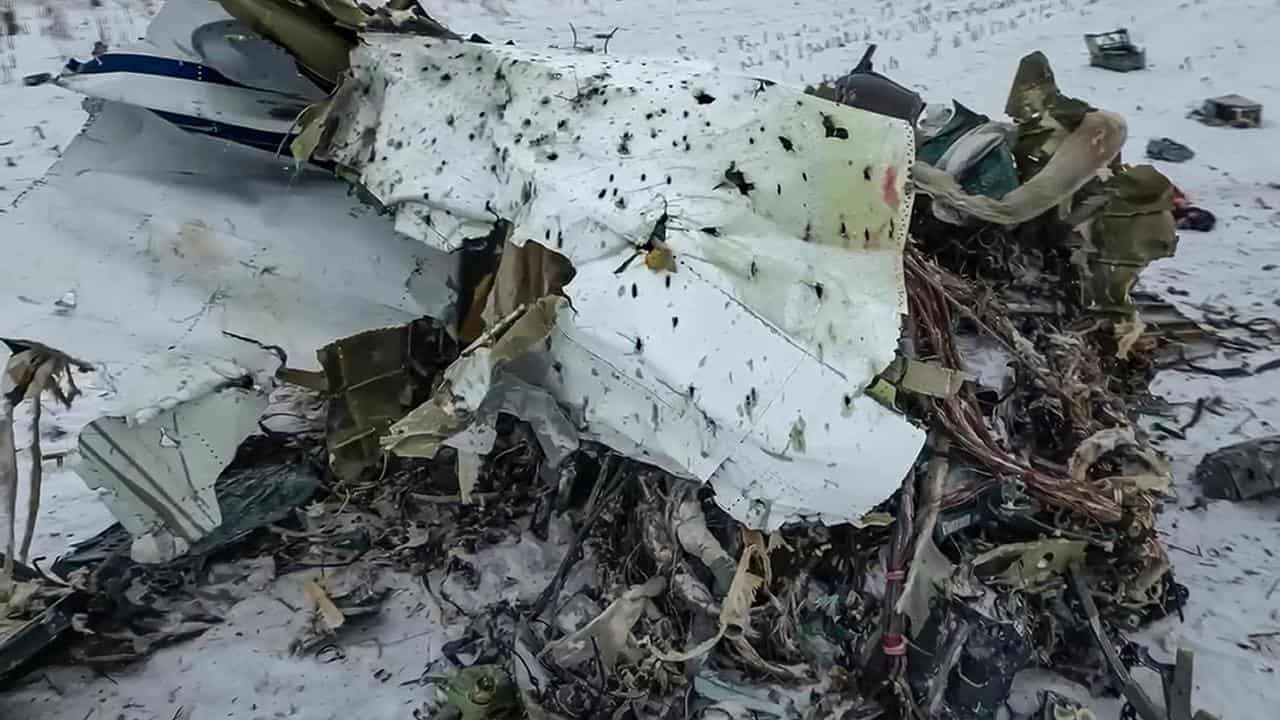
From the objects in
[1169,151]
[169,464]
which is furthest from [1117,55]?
[169,464]

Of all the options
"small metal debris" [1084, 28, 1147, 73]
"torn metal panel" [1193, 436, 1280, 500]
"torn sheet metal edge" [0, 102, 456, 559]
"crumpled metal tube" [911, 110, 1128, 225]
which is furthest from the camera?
A: "small metal debris" [1084, 28, 1147, 73]

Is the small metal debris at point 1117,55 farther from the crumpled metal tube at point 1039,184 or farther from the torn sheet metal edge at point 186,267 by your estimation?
the torn sheet metal edge at point 186,267

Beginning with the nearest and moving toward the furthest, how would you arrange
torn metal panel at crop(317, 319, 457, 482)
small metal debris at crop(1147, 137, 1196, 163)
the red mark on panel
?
the red mark on panel → torn metal panel at crop(317, 319, 457, 482) → small metal debris at crop(1147, 137, 1196, 163)

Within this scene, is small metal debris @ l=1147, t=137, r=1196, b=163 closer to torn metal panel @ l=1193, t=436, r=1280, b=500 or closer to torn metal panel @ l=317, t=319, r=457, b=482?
torn metal panel @ l=1193, t=436, r=1280, b=500

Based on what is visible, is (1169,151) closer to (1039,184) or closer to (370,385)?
(1039,184)

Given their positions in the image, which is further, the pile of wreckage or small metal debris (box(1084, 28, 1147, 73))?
small metal debris (box(1084, 28, 1147, 73))

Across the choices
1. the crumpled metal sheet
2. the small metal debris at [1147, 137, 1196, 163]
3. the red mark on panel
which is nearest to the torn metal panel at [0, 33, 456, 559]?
the crumpled metal sheet
